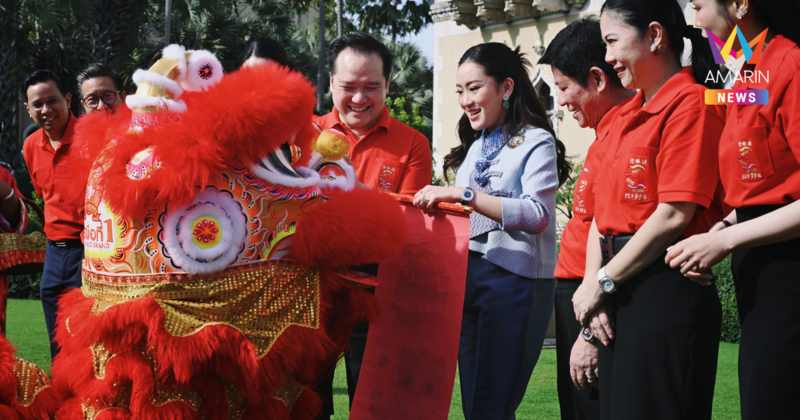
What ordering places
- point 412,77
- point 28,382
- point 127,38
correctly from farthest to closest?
point 412,77 < point 127,38 < point 28,382

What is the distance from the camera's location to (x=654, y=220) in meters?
2.35

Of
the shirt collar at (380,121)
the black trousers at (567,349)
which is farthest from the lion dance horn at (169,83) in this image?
the black trousers at (567,349)

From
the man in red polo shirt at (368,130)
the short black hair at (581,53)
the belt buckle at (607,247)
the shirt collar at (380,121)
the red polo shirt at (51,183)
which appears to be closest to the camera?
the belt buckle at (607,247)

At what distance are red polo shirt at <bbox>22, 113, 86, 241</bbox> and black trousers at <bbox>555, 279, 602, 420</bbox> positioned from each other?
10.5 ft

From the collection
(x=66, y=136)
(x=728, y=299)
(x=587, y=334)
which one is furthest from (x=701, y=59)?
(x=728, y=299)

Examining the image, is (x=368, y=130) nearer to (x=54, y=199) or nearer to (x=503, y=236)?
(x=503, y=236)

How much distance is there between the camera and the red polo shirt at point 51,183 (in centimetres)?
507

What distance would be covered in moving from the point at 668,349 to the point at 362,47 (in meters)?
2.05

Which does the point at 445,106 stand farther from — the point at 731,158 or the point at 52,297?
the point at 731,158

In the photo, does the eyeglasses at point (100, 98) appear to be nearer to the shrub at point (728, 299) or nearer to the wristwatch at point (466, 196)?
the wristwatch at point (466, 196)

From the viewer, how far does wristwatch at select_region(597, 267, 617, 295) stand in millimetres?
2465

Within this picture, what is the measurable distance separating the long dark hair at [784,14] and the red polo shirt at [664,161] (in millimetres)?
286

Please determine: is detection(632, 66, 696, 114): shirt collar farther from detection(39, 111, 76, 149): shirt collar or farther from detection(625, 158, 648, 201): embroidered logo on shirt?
detection(39, 111, 76, 149): shirt collar

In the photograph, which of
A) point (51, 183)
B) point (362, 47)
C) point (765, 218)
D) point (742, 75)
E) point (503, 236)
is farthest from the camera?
point (51, 183)
